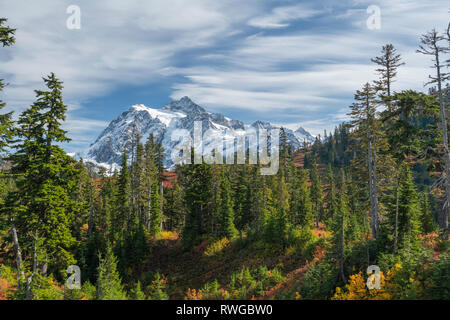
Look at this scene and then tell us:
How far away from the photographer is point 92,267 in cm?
3334

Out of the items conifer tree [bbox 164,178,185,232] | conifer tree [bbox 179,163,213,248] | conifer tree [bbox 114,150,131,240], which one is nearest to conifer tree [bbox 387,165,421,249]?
conifer tree [bbox 179,163,213,248]

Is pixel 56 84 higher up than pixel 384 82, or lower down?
lower down

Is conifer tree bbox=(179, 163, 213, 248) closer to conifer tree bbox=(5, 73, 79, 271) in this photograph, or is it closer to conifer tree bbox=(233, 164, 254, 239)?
conifer tree bbox=(233, 164, 254, 239)

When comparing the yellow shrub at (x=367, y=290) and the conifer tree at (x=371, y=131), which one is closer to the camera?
the yellow shrub at (x=367, y=290)

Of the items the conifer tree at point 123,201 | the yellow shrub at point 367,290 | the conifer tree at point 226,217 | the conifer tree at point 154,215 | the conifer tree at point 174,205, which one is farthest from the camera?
the conifer tree at point 174,205

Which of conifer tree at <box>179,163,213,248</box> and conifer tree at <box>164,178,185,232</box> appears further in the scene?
conifer tree at <box>164,178,185,232</box>

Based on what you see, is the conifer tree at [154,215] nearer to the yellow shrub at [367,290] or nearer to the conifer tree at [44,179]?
the conifer tree at [44,179]

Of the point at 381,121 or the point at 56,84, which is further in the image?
the point at 381,121

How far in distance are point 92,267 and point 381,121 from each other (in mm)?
35461

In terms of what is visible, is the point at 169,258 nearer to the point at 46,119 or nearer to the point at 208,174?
the point at 208,174

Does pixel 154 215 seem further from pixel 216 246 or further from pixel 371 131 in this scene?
pixel 371 131

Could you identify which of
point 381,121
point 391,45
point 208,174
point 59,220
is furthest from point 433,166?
point 59,220

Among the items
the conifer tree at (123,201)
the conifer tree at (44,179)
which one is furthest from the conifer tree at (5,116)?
the conifer tree at (123,201)
